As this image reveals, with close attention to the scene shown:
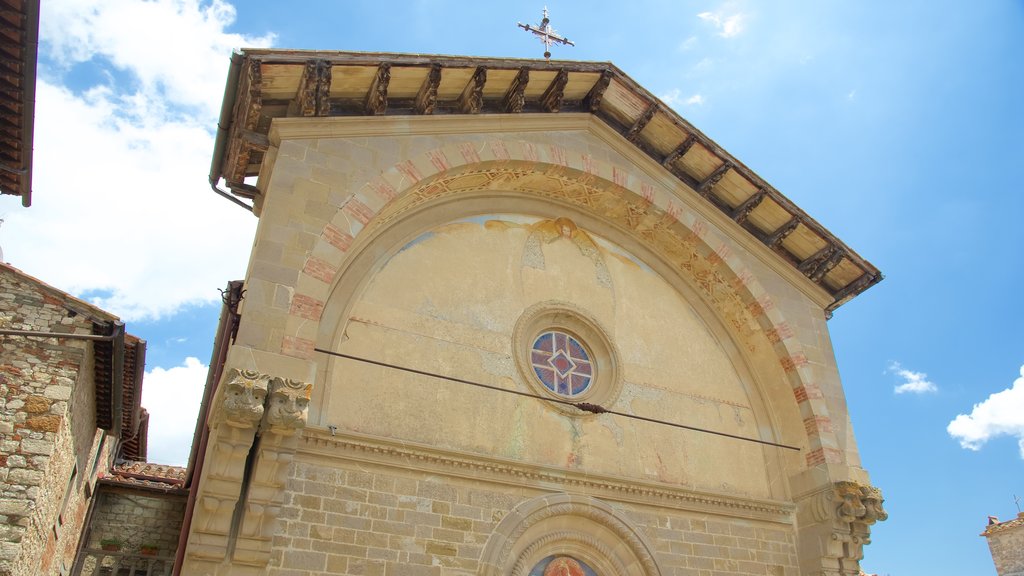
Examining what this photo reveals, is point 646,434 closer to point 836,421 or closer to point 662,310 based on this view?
point 662,310

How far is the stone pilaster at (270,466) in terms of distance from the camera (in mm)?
7723

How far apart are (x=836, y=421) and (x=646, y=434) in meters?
3.12

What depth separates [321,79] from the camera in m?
9.62

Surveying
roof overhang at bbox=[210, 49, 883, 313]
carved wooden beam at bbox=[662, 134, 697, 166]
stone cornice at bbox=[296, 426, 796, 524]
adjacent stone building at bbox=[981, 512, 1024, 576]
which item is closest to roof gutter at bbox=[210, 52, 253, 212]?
roof overhang at bbox=[210, 49, 883, 313]

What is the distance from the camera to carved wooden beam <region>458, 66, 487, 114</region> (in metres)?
10.9

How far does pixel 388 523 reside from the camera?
8.61 meters

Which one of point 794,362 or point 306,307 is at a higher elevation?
point 794,362

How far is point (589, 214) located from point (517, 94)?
7.83ft

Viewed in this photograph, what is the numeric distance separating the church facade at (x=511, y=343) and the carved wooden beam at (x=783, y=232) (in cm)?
6

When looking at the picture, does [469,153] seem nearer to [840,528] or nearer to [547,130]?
[547,130]

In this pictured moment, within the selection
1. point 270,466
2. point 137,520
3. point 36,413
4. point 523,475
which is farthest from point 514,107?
point 137,520

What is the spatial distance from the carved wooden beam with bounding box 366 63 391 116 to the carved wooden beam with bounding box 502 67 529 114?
78.1 inches

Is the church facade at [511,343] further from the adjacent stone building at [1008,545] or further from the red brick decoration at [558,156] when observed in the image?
the adjacent stone building at [1008,545]

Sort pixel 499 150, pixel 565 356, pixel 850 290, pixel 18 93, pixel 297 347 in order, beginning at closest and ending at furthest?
pixel 297 347 < pixel 18 93 < pixel 499 150 < pixel 565 356 < pixel 850 290
